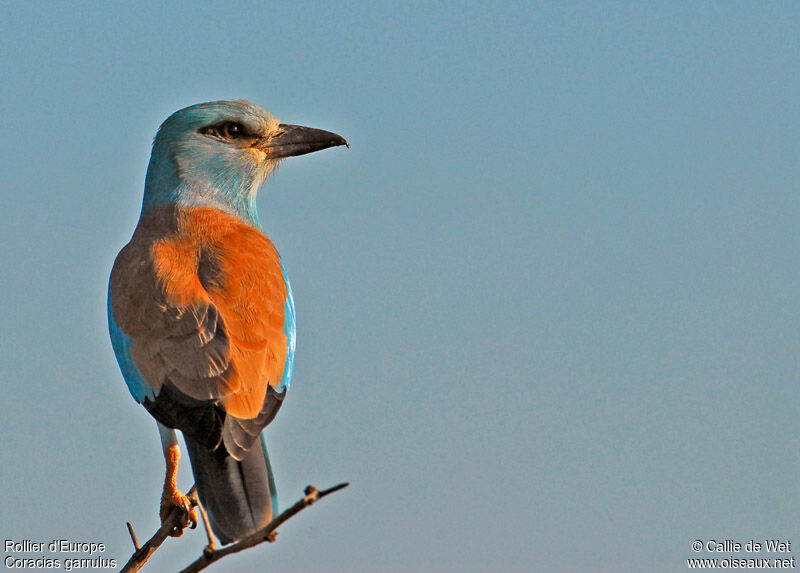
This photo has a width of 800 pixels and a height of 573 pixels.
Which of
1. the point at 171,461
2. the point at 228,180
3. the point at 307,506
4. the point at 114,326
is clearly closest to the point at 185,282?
the point at 114,326

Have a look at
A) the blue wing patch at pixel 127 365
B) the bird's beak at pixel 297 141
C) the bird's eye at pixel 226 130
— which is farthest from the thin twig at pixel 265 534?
the bird's beak at pixel 297 141

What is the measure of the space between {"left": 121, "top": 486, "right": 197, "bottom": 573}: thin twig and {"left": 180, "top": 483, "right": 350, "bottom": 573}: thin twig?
92 cm

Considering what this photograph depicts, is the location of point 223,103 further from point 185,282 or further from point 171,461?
point 171,461

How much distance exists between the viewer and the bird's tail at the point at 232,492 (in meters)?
5.58

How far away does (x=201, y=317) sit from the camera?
19.2ft

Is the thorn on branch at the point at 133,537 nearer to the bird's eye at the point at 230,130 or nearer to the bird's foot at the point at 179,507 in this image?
the bird's foot at the point at 179,507

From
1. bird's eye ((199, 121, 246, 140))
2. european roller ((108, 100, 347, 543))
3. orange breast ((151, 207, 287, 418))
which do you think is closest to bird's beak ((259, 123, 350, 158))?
bird's eye ((199, 121, 246, 140))

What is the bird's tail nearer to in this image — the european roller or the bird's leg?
the european roller

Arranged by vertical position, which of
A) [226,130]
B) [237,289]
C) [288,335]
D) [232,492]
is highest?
[226,130]

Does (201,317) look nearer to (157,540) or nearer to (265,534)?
(157,540)

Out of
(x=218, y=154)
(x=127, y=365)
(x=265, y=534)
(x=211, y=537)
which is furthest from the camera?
(x=218, y=154)

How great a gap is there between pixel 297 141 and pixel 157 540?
3551 millimetres

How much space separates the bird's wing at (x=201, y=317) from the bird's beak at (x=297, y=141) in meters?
1.34

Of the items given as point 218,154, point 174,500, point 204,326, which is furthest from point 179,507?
point 218,154
